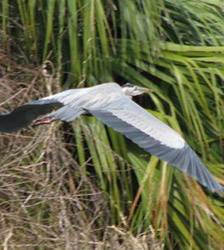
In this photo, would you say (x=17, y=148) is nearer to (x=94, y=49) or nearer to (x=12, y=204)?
(x=12, y=204)

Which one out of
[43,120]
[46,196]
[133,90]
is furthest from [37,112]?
[133,90]

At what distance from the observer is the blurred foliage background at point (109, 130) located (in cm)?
457

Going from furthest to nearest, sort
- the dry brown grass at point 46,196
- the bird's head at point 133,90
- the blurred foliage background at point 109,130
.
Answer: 1. the bird's head at point 133,90
2. the blurred foliage background at point 109,130
3. the dry brown grass at point 46,196

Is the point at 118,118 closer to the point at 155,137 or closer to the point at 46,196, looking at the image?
the point at 155,137

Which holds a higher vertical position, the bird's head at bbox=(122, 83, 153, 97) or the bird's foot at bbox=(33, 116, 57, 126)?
the bird's head at bbox=(122, 83, 153, 97)

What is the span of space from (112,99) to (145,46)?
0.51 meters

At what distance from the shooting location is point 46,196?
4.54 meters

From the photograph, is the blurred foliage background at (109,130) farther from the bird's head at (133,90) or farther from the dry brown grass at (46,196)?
the bird's head at (133,90)

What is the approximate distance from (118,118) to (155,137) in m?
0.22

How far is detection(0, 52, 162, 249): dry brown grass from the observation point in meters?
4.43

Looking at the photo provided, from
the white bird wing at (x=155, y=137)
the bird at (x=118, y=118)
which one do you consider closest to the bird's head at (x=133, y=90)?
the bird at (x=118, y=118)

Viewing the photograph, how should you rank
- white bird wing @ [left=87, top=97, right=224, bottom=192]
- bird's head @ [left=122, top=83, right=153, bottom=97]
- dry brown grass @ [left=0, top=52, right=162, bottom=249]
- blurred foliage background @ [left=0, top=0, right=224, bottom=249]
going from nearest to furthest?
white bird wing @ [left=87, top=97, right=224, bottom=192] → dry brown grass @ [left=0, top=52, right=162, bottom=249] → blurred foliage background @ [left=0, top=0, right=224, bottom=249] → bird's head @ [left=122, top=83, right=153, bottom=97]

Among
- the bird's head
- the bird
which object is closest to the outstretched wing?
the bird

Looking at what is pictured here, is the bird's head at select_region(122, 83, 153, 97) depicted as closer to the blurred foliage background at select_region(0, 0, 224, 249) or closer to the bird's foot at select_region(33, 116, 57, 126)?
the blurred foliage background at select_region(0, 0, 224, 249)
